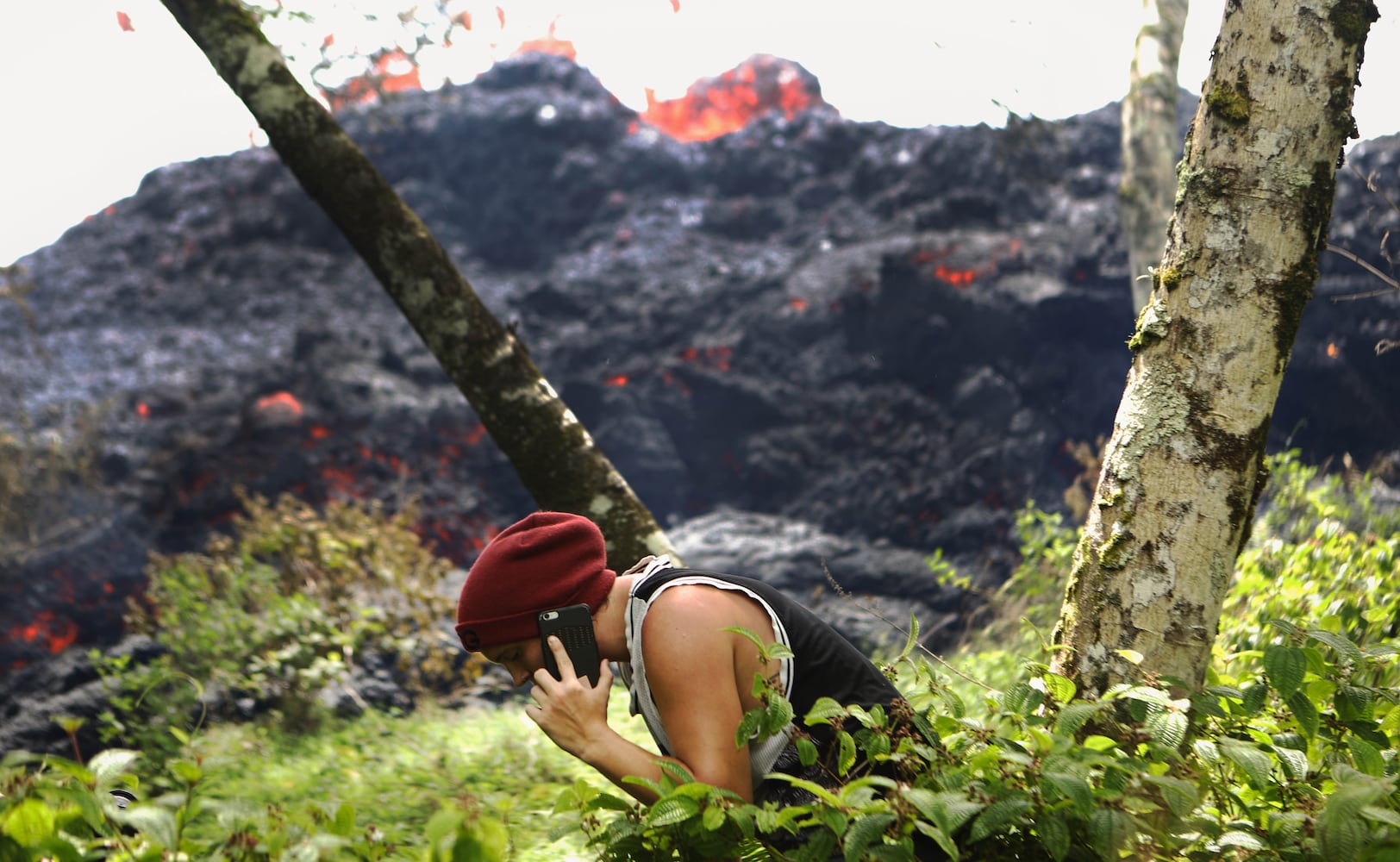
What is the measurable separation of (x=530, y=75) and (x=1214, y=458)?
59.2 ft

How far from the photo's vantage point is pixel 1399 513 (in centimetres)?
573

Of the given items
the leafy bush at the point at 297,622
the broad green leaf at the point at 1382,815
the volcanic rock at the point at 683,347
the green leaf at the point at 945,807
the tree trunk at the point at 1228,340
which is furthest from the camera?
the volcanic rock at the point at 683,347

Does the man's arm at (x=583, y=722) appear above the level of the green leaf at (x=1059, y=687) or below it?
below

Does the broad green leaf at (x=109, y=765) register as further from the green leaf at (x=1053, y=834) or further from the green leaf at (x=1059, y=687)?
the green leaf at (x=1059, y=687)

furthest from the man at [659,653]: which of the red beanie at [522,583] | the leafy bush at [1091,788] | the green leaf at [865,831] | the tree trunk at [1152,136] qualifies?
the tree trunk at [1152,136]

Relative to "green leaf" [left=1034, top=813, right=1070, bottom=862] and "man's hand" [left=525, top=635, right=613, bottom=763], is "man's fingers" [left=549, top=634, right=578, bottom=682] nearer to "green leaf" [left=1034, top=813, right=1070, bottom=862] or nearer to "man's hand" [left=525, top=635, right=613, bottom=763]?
"man's hand" [left=525, top=635, right=613, bottom=763]

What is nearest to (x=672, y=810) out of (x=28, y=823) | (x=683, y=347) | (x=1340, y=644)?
(x=28, y=823)

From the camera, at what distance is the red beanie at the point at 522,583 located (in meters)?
1.93

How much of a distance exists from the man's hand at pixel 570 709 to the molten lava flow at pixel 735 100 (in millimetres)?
18103

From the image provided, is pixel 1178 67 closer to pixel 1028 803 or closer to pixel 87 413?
pixel 1028 803

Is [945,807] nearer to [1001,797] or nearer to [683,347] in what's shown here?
[1001,797]

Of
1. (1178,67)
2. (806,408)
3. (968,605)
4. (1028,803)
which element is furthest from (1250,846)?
(806,408)

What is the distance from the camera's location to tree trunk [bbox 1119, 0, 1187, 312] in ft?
25.9

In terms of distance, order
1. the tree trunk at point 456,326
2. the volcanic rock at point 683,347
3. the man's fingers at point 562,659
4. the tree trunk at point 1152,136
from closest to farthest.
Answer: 1. the man's fingers at point 562,659
2. the tree trunk at point 456,326
3. the tree trunk at point 1152,136
4. the volcanic rock at point 683,347
